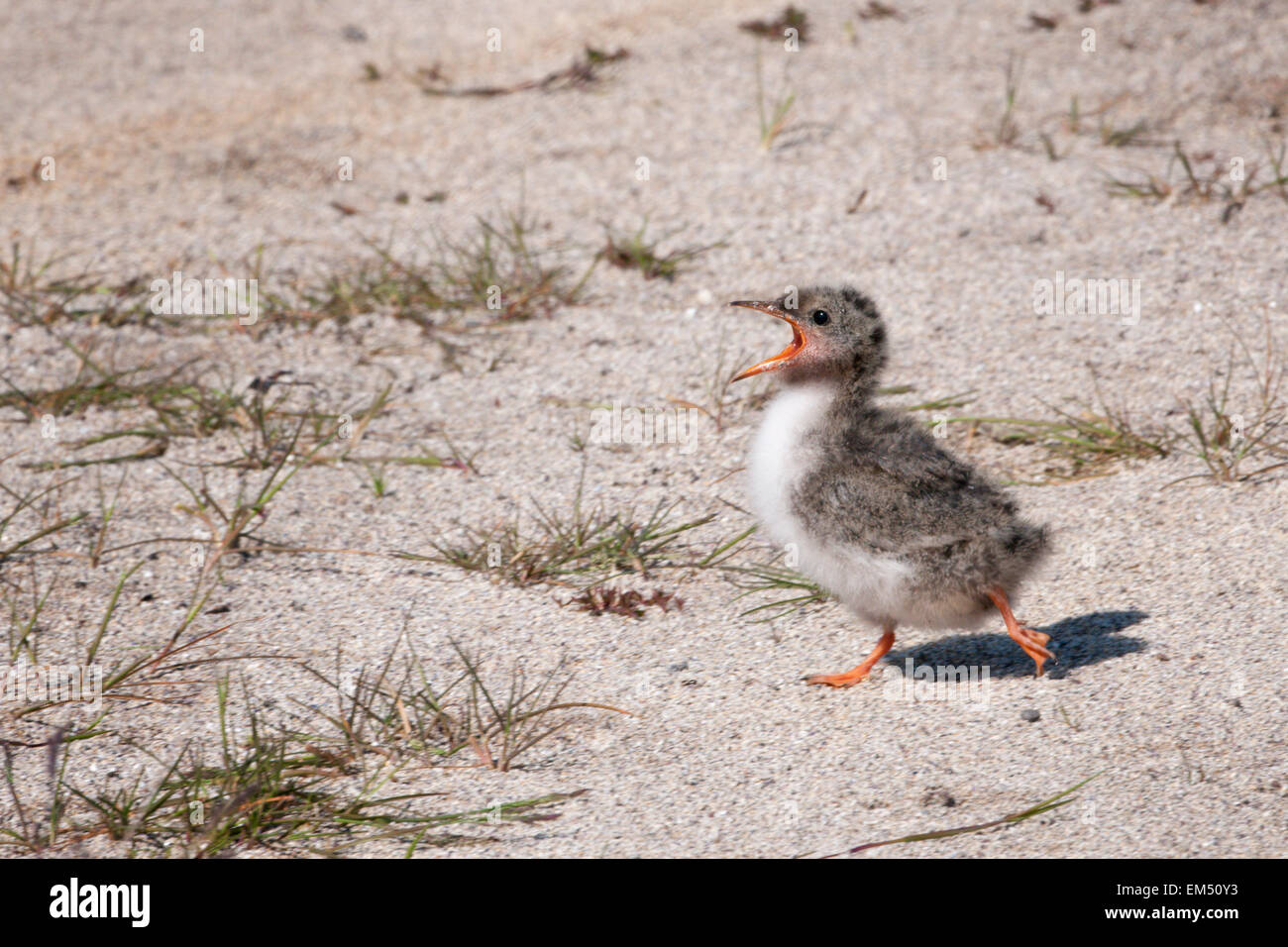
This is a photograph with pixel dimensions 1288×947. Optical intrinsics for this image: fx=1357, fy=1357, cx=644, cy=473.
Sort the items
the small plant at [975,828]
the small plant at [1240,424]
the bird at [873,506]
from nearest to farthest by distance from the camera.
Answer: the small plant at [975,828]
the bird at [873,506]
the small plant at [1240,424]

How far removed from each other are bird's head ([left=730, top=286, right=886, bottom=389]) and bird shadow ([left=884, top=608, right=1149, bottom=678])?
0.78m

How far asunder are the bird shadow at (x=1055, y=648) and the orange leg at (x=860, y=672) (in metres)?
0.14

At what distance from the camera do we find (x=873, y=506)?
11.2 feet

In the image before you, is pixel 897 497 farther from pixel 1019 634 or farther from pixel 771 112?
pixel 771 112

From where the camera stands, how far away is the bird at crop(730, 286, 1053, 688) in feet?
11.1

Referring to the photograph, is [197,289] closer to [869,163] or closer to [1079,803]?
[869,163]

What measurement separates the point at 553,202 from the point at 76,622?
10.5ft

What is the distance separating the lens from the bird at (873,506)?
337 cm

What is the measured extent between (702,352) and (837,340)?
1651 mm

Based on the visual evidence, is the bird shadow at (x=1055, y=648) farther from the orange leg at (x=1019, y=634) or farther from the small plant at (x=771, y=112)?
the small plant at (x=771, y=112)

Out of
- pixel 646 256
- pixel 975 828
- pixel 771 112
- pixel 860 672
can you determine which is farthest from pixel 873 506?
pixel 771 112

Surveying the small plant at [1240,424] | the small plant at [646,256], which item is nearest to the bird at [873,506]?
the small plant at [1240,424]

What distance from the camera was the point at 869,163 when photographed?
6.24 m

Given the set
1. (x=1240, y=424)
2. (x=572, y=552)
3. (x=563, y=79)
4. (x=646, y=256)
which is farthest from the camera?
(x=563, y=79)
